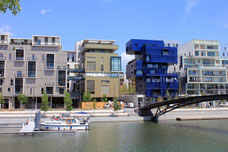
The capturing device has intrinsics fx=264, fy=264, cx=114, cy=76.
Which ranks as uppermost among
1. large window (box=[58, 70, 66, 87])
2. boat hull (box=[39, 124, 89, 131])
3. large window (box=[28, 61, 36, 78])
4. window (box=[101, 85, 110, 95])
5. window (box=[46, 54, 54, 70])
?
window (box=[46, 54, 54, 70])

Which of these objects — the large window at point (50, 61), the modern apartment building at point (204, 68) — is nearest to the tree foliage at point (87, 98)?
the large window at point (50, 61)

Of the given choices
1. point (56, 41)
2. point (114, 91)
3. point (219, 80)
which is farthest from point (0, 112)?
point (219, 80)

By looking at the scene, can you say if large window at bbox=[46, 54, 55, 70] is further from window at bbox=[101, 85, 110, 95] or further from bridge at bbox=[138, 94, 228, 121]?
bridge at bbox=[138, 94, 228, 121]

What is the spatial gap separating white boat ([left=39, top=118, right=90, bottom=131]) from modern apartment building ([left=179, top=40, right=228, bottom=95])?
203ft

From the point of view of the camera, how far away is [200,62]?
104125mm

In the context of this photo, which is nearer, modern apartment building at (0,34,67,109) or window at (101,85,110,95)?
modern apartment building at (0,34,67,109)

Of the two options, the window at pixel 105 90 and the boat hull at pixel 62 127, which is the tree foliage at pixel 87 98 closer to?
the window at pixel 105 90

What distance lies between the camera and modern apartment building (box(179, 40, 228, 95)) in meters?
101

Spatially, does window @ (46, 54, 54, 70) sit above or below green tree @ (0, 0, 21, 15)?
above

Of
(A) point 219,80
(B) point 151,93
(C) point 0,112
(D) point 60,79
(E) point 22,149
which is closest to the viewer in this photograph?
(E) point 22,149

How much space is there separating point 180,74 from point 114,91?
34090 mm

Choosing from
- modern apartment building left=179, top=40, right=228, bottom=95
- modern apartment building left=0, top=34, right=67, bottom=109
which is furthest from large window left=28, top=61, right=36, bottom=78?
modern apartment building left=179, top=40, right=228, bottom=95

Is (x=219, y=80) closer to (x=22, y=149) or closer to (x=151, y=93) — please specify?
(x=151, y=93)

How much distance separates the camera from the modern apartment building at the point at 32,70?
75.1m
